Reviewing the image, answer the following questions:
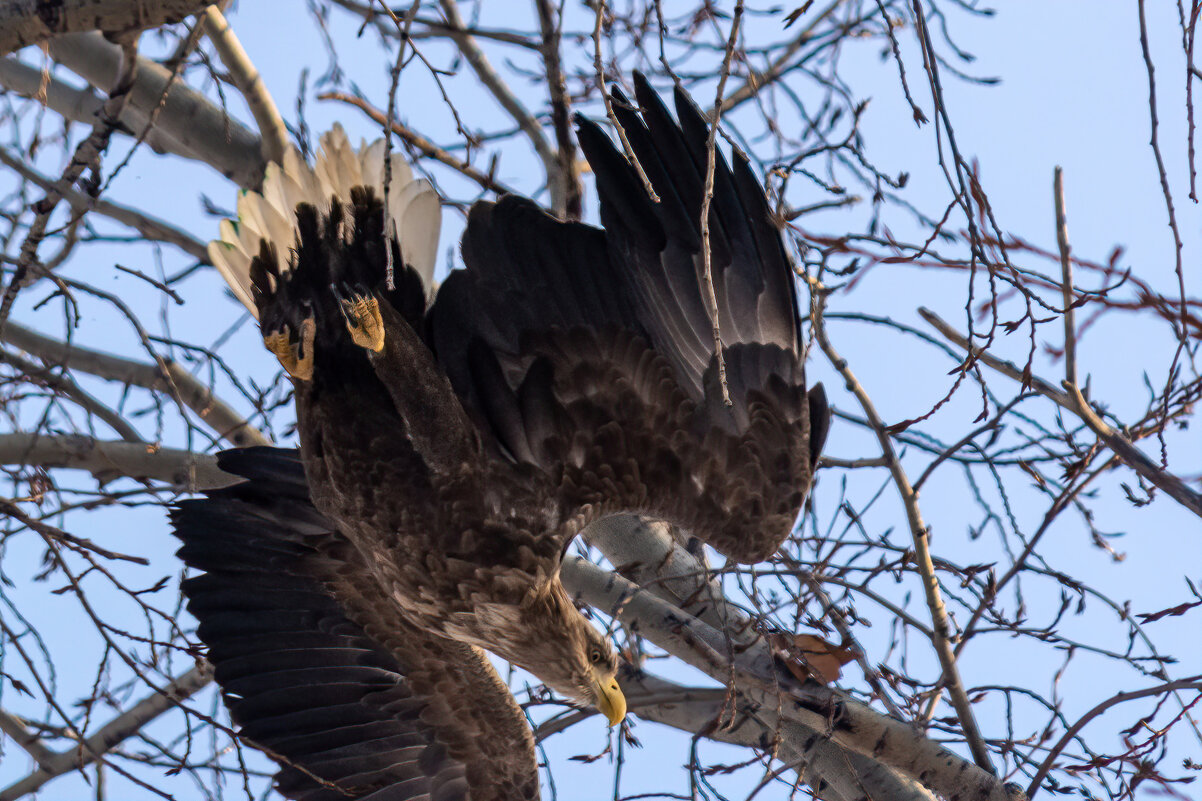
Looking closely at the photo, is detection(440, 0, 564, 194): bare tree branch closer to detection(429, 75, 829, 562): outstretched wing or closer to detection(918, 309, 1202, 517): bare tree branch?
detection(429, 75, 829, 562): outstretched wing

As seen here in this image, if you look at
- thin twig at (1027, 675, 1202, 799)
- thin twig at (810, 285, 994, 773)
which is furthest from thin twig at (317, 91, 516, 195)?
thin twig at (1027, 675, 1202, 799)

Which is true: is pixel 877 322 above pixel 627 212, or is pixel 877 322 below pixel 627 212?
below

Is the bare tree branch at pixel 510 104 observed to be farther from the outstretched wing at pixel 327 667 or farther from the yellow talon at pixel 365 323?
the outstretched wing at pixel 327 667

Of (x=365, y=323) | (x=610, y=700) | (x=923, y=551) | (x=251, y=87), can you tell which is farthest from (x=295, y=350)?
(x=923, y=551)

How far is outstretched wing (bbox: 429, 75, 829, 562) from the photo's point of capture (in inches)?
125

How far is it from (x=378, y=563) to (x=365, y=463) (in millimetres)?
314

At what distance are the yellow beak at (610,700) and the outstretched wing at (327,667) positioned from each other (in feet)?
1.47

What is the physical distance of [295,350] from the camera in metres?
3.26

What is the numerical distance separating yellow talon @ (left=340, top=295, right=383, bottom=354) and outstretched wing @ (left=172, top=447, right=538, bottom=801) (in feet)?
2.46

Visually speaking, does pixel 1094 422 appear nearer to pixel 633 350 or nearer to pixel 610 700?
pixel 633 350

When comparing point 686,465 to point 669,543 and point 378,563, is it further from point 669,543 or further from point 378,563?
point 378,563

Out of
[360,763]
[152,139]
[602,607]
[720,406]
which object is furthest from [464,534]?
[152,139]

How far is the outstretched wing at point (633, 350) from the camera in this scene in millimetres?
3174

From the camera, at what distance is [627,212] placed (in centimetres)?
322
